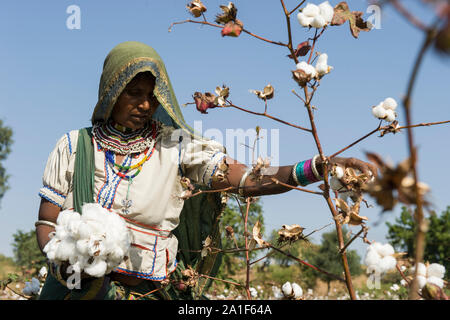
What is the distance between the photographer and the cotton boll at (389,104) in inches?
54.5

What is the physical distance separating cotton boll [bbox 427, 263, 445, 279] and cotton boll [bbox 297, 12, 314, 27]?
0.78 metres

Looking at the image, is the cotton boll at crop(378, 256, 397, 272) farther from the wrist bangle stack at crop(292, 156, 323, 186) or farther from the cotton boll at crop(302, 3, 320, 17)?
the wrist bangle stack at crop(292, 156, 323, 186)

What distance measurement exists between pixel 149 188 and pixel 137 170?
0.14 metres

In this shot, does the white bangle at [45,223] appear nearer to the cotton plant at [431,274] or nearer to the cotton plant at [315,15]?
the cotton plant at [315,15]

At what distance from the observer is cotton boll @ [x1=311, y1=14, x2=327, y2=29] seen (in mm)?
1405

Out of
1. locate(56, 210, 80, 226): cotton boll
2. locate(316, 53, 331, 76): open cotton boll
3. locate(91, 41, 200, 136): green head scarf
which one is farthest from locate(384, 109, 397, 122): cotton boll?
locate(91, 41, 200, 136): green head scarf

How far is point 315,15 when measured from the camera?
141 cm

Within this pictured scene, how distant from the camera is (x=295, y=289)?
1.61m

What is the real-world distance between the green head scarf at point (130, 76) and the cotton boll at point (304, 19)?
49.8 inches

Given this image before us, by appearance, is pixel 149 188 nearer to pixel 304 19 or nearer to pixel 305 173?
pixel 305 173

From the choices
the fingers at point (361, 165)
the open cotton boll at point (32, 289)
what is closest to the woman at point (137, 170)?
the open cotton boll at point (32, 289)

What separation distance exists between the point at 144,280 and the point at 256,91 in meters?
1.48
